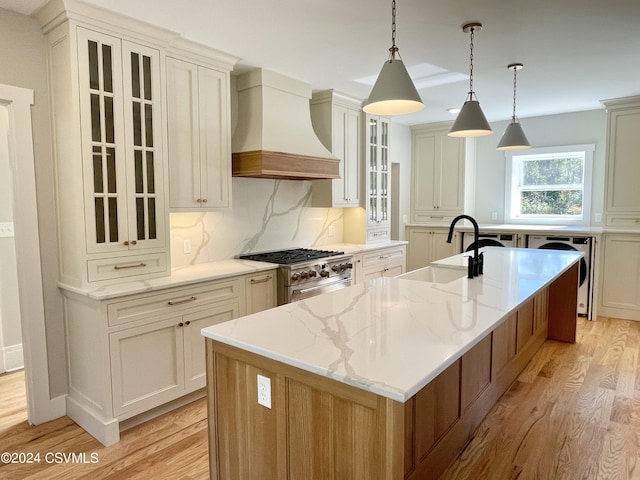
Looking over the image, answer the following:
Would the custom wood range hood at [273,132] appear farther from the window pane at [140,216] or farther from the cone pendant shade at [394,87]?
the cone pendant shade at [394,87]

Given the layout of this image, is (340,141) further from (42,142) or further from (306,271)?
(42,142)

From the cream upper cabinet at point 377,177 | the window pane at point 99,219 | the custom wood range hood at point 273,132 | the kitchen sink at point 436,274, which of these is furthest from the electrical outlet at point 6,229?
the cream upper cabinet at point 377,177

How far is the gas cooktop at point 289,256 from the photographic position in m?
3.60


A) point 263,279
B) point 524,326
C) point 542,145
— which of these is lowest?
point 524,326

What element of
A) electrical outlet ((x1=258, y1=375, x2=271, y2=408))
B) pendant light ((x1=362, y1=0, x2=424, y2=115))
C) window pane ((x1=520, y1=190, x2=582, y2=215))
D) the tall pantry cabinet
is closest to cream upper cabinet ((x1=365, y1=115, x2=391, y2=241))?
window pane ((x1=520, y1=190, x2=582, y2=215))

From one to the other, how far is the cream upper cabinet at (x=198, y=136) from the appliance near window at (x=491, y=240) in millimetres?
3285

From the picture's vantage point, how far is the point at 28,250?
2611mm

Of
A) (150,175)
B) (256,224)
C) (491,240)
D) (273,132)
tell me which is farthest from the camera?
(491,240)

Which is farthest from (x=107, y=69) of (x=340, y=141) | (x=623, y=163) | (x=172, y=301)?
(x=623, y=163)

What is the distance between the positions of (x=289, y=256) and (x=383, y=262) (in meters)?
1.41

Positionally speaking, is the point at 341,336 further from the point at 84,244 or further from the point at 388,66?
the point at 84,244

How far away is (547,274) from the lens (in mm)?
2703

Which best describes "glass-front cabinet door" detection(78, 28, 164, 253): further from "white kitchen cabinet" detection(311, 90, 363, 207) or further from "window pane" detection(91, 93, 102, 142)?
"white kitchen cabinet" detection(311, 90, 363, 207)

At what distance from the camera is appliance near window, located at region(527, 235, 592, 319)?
4828 millimetres
